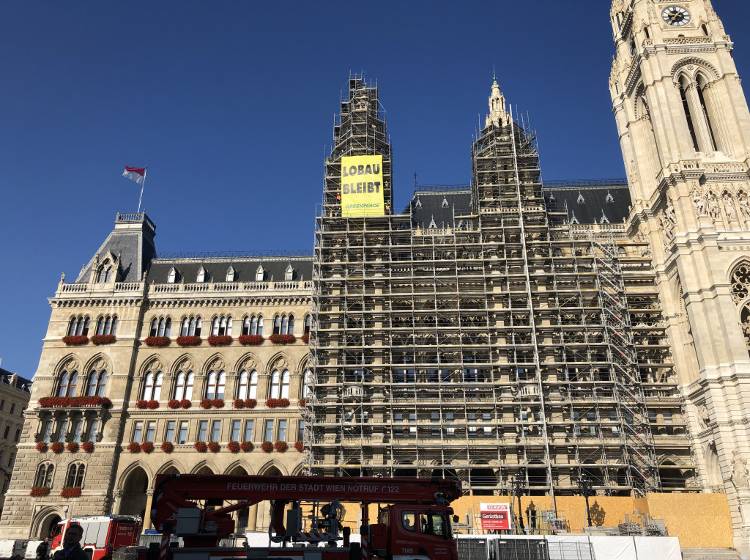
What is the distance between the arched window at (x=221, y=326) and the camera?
48.4 meters

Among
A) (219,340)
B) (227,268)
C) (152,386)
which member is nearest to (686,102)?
(227,268)

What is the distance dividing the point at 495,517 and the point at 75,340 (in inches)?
1404

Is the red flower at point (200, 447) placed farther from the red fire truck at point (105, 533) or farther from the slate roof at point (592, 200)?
the slate roof at point (592, 200)

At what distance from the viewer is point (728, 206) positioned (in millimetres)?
40594

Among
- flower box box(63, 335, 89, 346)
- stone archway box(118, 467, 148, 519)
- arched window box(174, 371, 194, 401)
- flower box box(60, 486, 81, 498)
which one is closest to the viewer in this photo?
flower box box(60, 486, 81, 498)

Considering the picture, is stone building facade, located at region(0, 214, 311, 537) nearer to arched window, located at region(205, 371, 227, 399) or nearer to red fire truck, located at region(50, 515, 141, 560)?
arched window, located at region(205, 371, 227, 399)

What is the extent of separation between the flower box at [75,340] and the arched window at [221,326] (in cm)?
1027

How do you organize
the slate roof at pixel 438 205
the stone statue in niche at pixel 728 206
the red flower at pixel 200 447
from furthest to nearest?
the slate roof at pixel 438 205 < the red flower at pixel 200 447 < the stone statue in niche at pixel 728 206

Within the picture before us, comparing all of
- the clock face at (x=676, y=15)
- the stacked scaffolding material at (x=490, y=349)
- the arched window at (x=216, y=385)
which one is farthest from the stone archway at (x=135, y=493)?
the clock face at (x=676, y=15)

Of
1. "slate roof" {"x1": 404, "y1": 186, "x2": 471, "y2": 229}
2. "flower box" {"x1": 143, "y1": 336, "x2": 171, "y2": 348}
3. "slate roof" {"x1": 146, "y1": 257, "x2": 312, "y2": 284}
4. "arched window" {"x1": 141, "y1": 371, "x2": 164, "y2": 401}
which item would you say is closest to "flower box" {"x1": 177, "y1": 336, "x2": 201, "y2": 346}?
"flower box" {"x1": 143, "y1": 336, "x2": 171, "y2": 348}

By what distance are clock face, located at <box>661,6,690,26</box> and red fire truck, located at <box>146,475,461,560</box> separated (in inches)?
1751

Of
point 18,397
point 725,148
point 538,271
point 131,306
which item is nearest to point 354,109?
point 538,271

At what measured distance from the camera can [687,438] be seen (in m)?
37.9

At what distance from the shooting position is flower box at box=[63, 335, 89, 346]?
4803cm
